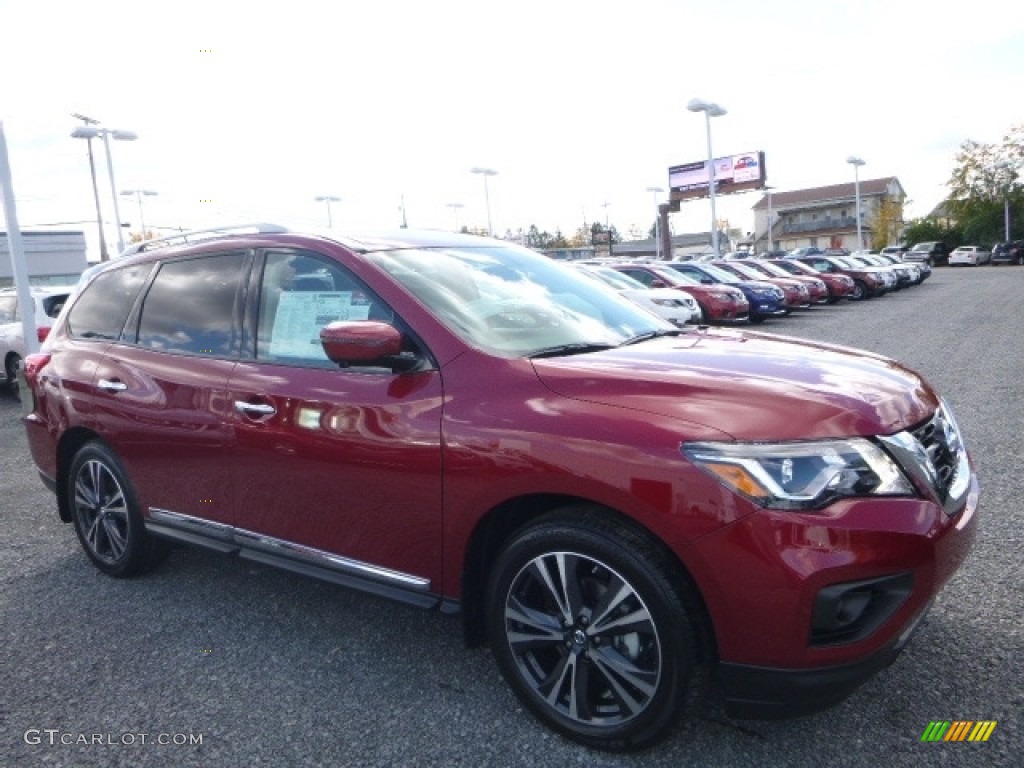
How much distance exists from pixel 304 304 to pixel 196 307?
0.75 m

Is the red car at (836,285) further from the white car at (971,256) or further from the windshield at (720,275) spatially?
the white car at (971,256)

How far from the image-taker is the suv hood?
241 cm

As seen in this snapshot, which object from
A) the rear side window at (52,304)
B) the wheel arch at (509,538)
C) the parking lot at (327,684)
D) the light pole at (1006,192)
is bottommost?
the parking lot at (327,684)

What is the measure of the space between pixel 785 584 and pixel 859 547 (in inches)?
8.8

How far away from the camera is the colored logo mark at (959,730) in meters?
2.63

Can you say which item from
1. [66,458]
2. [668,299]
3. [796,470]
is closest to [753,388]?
[796,470]

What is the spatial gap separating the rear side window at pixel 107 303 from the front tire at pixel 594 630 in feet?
8.80

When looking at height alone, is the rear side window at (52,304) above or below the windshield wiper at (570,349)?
above

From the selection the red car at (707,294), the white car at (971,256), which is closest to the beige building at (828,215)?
the white car at (971,256)

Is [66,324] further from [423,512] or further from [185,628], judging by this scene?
[423,512]

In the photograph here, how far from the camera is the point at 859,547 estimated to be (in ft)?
7.43

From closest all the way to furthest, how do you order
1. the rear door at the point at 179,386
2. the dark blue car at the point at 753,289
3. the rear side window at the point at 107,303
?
1. the rear door at the point at 179,386
2. the rear side window at the point at 107,303
3. the dark blue car at the point at 753,289

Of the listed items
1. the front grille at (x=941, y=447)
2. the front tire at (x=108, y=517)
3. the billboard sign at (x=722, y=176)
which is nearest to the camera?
the front grille at (x=941, y=447)

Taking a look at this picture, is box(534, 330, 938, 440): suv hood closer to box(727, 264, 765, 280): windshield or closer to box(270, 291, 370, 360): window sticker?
box(270, 291, 370, 360): window sticker
